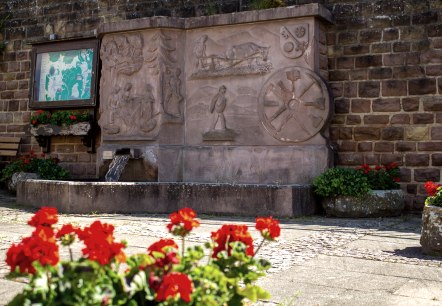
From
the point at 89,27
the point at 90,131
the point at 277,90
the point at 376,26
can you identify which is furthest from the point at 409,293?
the point at 89,27

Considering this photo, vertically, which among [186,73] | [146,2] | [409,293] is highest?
[146,2]

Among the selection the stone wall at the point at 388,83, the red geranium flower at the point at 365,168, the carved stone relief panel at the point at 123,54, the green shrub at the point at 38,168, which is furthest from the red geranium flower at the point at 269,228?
the green shrub at the point at 38,168

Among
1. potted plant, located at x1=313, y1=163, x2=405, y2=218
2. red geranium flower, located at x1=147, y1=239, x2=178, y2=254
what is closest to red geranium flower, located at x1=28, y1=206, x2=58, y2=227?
red geranium flower, located at x1=147, y1=239, x2=178, y2=254

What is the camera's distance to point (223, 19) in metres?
8.16

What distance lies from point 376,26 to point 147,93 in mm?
3318

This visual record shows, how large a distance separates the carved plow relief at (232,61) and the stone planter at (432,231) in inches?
162

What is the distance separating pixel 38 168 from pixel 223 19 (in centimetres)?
391

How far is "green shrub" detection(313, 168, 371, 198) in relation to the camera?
6742 mm

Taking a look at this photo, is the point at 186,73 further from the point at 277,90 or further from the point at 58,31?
the point at 58,31

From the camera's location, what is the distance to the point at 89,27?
10172mm

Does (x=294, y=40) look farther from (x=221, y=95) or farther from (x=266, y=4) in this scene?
(x=221, y=95)

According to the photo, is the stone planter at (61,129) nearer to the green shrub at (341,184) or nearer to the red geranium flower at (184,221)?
the green shrub at (341,184)

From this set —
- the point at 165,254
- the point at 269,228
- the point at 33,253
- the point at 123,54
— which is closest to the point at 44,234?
the point at 33,253

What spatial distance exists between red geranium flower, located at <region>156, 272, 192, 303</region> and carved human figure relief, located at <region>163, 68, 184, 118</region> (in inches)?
272
